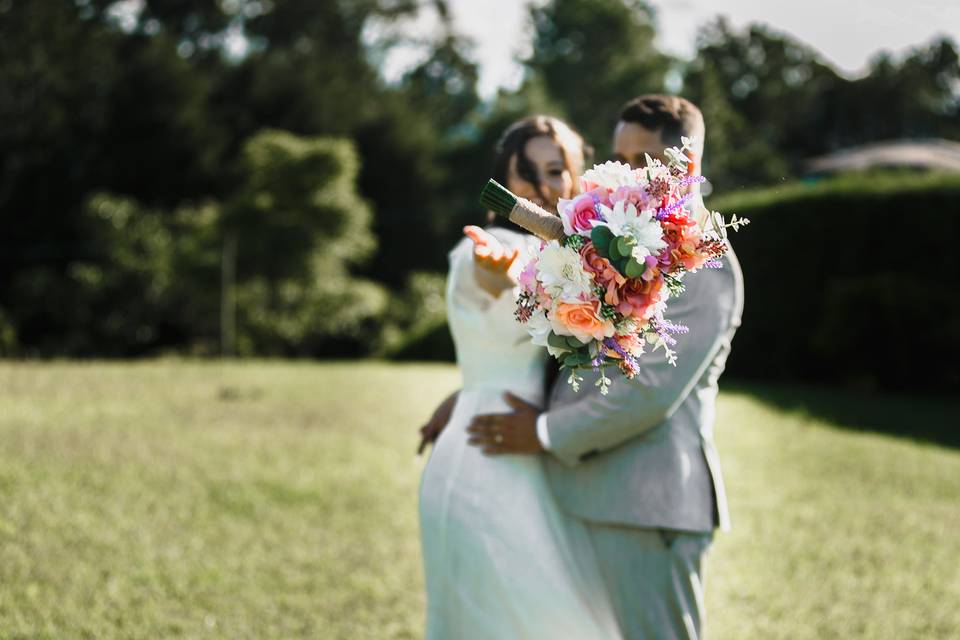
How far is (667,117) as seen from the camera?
2873 mm

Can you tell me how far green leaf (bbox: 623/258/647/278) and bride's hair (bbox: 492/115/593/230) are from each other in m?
0.92

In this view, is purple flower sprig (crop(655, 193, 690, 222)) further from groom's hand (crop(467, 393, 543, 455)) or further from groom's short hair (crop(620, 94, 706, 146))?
groom's hand (crop(467, 393, 543, 455))

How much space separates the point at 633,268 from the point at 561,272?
0.16 metres

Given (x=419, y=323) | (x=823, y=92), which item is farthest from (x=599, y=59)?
(x=419, y=323)

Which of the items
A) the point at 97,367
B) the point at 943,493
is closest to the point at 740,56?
the point at 97,367

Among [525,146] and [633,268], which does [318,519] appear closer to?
[525,146]

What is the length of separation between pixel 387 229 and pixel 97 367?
11.4 m

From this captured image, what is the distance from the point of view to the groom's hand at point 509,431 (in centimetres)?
306

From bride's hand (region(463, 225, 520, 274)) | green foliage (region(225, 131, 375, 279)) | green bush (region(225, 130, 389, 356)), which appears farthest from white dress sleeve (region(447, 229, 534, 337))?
green foliage (region(225, 131, 375, 279))

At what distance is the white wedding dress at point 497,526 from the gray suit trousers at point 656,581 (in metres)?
0.08

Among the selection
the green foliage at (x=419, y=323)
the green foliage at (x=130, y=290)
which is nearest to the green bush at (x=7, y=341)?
the green foliage at (x=130, y=290)

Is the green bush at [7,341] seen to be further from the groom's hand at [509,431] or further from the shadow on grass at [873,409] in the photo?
the groom's hand at [509,431]

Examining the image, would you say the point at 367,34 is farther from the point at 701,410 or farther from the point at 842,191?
the point at 701,410

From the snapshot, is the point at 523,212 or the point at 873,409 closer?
the point at 523,212
